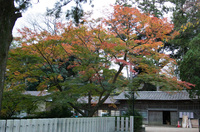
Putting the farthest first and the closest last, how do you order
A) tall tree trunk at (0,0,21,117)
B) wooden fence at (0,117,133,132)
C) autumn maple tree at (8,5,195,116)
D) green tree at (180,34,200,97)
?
green tree at (180,34,200,97), autumn maple tree at (8,5,195,116), wooden fence at (0,117,133,132), tall tree trunk at (0,0,21,117)

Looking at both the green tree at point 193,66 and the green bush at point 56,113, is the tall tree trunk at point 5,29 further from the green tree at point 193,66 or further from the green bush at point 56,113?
the green tree at point 193,66

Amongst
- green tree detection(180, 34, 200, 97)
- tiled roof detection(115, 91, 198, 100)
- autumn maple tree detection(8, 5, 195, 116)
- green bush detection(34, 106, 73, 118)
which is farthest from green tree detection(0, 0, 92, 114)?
tiled roof detection(115, 91, 198, 100)

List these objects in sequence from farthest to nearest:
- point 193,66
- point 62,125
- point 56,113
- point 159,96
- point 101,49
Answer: point 159,96 < point 193,66 < point 56,113 < point 101,49 < point 62,125

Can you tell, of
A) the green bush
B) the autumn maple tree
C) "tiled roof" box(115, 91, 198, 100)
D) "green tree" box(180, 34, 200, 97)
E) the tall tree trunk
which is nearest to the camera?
the tall tree trunk

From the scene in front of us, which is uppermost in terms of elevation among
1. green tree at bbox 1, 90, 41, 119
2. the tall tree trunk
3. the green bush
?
the tall tree trunk

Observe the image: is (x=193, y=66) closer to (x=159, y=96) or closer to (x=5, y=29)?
(x=159, y=96)

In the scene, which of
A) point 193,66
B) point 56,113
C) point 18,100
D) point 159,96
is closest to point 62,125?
point 18,100

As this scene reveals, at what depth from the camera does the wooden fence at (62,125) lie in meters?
5.14

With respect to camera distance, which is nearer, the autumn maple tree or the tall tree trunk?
the tall tree trunk

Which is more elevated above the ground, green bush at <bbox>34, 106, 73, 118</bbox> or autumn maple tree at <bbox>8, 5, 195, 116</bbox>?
autumn maple tree at <bbox>8, 5, 195, 116</bbox>

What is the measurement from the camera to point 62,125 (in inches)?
264

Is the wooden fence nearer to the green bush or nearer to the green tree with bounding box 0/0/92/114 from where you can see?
the green tree with bounding box 0/0/92/114

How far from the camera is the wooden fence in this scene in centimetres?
514

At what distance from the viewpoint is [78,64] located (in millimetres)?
9883
